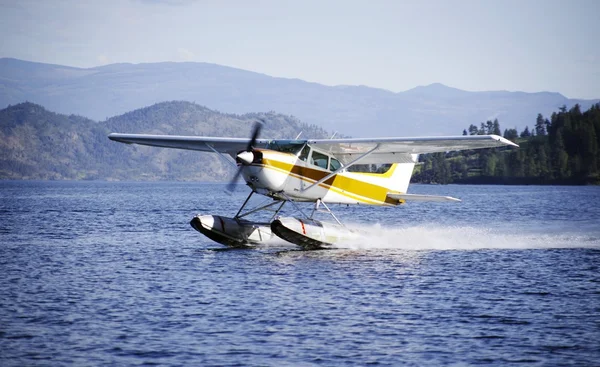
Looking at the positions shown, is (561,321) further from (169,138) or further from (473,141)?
(169,138)

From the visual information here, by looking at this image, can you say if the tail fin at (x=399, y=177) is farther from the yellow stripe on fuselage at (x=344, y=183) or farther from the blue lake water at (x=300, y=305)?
the blue lake water at (x=300, y=305)

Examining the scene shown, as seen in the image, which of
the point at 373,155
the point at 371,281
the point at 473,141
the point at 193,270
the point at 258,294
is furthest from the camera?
the point at 373,155

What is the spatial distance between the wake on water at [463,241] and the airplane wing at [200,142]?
4459 millimetres

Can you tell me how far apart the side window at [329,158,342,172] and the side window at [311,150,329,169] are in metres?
0.19

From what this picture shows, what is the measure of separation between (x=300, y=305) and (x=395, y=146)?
9.49 m

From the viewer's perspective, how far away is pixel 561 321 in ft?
44.2

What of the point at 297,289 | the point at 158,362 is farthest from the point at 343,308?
the point at 158,362

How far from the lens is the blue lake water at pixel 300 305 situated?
11352 mm

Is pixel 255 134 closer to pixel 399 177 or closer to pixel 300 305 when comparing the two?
pixel 399 177

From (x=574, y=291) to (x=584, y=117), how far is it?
178 metres

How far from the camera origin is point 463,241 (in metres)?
28.2

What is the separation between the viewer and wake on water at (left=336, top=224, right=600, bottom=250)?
80.7 ft

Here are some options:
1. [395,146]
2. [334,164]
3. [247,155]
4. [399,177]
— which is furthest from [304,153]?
[399,177]

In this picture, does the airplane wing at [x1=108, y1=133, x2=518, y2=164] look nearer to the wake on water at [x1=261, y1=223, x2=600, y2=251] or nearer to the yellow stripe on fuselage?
the yellow stripe on fuselage
